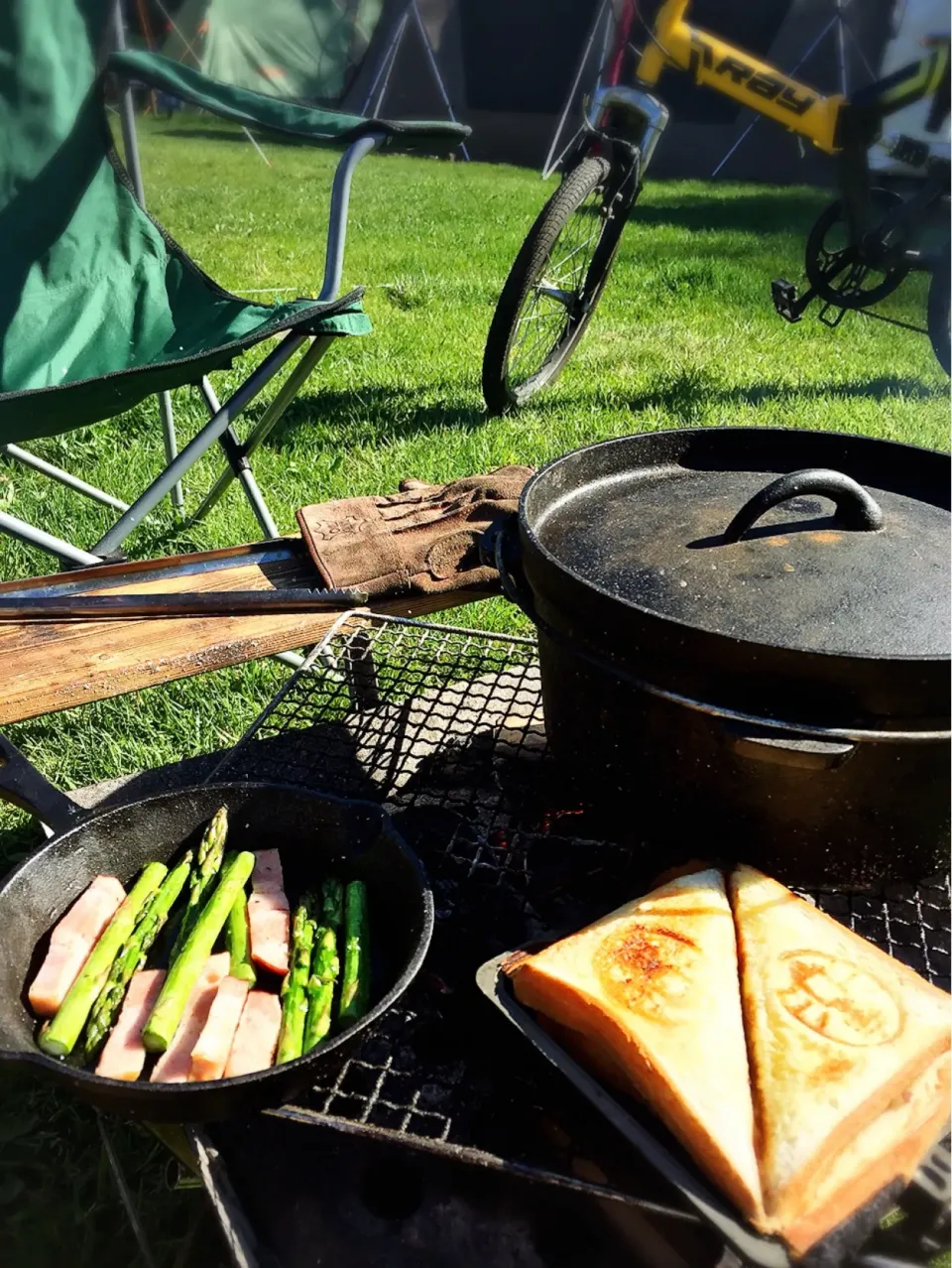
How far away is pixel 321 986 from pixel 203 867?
0.91 feet

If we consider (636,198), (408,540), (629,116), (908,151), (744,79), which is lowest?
(408,540)

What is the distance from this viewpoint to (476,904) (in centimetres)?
170

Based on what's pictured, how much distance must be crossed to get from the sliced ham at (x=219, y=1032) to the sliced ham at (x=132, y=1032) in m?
0.08

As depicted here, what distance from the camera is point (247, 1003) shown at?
4.40ft

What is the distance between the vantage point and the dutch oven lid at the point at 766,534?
1325 millimetres

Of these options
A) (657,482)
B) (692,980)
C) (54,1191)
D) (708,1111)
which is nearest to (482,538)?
(657,482)

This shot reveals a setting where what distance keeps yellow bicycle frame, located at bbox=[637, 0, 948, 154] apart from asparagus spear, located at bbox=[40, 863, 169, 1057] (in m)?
5.76

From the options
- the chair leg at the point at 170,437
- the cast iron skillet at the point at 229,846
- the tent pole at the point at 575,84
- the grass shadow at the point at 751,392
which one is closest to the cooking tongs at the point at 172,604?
the cast iron skillet at the point at 229,846

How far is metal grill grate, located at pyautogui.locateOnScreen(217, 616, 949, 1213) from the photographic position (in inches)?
51.6

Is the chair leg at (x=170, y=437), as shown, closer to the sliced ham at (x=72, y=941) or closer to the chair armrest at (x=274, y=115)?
the chair armrest at (x=274, y=115)

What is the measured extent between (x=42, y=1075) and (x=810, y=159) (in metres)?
13.2

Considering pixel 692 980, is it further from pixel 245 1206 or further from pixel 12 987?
pixel 12 987

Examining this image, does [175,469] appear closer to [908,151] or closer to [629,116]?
[629,116]

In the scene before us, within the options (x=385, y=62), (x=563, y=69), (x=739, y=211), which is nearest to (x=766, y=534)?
(x=739, y=211)
